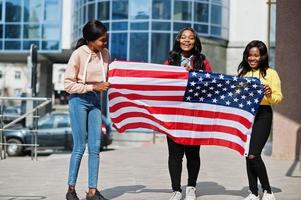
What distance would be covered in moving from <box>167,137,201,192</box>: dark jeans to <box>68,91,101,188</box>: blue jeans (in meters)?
0.86

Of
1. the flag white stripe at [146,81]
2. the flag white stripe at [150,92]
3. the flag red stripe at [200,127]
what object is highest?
the flag white stripe at [146,81]

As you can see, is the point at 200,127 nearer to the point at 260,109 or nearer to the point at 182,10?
the point at 260,109

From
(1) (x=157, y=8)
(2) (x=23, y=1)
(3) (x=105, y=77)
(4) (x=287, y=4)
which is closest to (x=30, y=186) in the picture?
(3) (x=105, y=77)

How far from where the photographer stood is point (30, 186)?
7.83 metres

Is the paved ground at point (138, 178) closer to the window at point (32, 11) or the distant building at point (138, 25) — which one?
the distant building at point (138, 25)

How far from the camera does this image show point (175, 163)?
638 cm

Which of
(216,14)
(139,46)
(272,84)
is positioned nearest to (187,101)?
(272,84)

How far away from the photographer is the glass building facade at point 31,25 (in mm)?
38844

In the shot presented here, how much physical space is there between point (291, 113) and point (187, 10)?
20285mm

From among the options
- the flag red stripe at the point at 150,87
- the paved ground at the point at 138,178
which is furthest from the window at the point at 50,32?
the flag red stripe at the point at 150,87

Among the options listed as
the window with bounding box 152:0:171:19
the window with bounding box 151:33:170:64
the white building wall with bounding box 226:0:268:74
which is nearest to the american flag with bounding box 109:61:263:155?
the window with bounding box 151:33:170:64

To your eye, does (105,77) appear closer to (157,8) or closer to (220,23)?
(157,8)

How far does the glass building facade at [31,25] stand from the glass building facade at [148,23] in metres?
7.25

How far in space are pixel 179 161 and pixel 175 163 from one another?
2.1 inches
